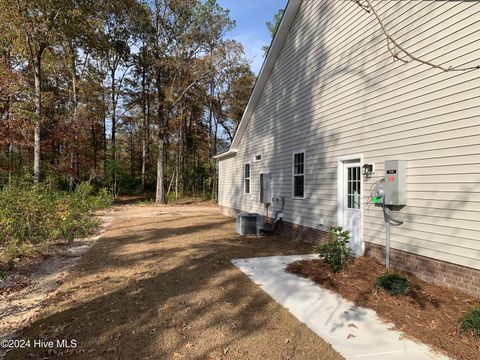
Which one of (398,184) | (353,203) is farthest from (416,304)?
(353,203)

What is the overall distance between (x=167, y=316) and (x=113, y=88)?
99.1 ft

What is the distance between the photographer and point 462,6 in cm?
484

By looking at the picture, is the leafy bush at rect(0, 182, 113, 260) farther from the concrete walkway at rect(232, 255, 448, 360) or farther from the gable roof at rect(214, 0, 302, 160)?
the gable roof at rect(214, 0, 302, 160)

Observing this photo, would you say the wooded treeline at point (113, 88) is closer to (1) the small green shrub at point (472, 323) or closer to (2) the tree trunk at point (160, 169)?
(2) the tree trunk at point (160, 169)

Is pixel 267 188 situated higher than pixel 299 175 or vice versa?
pixel 299 175

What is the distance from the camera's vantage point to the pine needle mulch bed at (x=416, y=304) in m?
3.48

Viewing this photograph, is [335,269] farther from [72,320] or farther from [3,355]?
[3,355]

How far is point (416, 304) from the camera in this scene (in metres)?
4.42

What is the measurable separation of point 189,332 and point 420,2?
5.95m

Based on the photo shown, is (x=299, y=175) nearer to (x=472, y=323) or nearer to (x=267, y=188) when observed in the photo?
(x=267, y=188)

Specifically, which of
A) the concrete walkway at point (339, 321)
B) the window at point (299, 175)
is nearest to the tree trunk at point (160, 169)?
the window at point (299, 175)

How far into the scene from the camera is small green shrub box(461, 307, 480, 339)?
3.52 metres

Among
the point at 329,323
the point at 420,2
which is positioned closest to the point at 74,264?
the point at 329,323

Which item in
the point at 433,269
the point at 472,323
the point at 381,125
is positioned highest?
the point at 381,125
